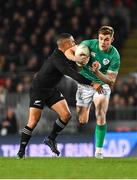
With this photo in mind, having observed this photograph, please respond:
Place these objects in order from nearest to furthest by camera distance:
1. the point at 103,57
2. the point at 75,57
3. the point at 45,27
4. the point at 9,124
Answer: the point at 75,57, the point at 103,57, the point at 9,124, the point at 45,27

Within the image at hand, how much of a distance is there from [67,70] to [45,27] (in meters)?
11.6

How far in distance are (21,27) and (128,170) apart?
1267 cm

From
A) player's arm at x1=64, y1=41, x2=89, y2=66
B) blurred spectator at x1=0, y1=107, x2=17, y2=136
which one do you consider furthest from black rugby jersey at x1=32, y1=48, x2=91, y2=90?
blurred spectator at x1=0, y1=107, x2=17, y2=136

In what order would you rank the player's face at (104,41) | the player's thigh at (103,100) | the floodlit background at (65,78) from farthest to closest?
1. the floodlit background at (65,78)
2. the player's thigh at (103,100)
3. the player's face at (104,41)

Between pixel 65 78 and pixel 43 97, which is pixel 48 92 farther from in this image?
pixel 65 78

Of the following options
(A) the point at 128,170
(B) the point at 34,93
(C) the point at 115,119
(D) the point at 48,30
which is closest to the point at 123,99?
(C) the point at 115,119

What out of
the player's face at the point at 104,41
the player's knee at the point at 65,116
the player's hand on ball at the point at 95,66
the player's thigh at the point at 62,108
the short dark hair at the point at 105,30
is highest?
the short dark hair at the point at 105,30

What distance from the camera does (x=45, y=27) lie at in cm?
2320

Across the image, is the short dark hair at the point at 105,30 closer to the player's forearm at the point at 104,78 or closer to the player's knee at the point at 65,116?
the player's forearm at the point at 104,78

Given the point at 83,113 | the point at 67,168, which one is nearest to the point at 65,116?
the point at 83,113

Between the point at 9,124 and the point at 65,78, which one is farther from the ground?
the point at 65,78

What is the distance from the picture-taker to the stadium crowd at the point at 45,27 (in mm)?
20281

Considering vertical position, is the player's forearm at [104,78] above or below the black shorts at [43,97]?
above

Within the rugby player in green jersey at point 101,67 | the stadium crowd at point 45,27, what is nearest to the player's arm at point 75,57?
the rugby player in green jersey at point 101,67
